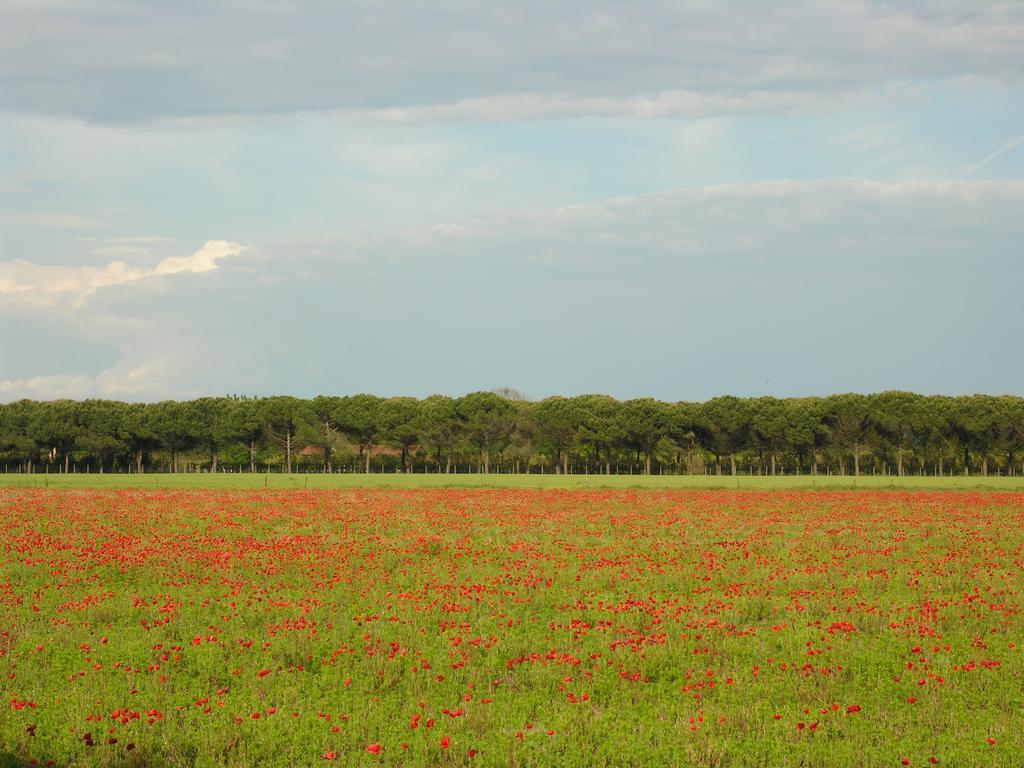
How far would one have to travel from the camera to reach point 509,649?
1568 cm

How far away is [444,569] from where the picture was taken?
22859mm

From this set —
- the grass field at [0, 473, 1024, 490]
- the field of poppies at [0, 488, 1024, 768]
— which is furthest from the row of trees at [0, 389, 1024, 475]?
the field of poppies at [0, 488, 1024, 768]

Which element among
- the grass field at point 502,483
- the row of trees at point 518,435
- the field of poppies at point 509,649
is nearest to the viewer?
the field of poppies at point 509,649

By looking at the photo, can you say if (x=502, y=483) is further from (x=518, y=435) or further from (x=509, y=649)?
(x=518, y=435)

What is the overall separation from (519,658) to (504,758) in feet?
13.3

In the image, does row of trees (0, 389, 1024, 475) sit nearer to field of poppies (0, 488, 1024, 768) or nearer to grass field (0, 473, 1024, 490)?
grass field (0, 473, 1024, 490)

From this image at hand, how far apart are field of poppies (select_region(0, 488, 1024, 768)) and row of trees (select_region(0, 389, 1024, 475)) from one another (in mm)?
109383

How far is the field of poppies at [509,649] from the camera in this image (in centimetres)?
1178

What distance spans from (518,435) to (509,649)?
5049 inches

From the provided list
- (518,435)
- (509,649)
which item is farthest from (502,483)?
(518,435)

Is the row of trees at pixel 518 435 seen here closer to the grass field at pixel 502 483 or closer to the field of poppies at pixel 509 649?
the grass field at pixel 502 483

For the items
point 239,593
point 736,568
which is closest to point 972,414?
point 736,568

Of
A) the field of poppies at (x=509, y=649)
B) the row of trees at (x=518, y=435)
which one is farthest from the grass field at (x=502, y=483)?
the row of trees at (x=518, y=435)

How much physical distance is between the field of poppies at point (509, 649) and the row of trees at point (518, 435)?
109383mm
